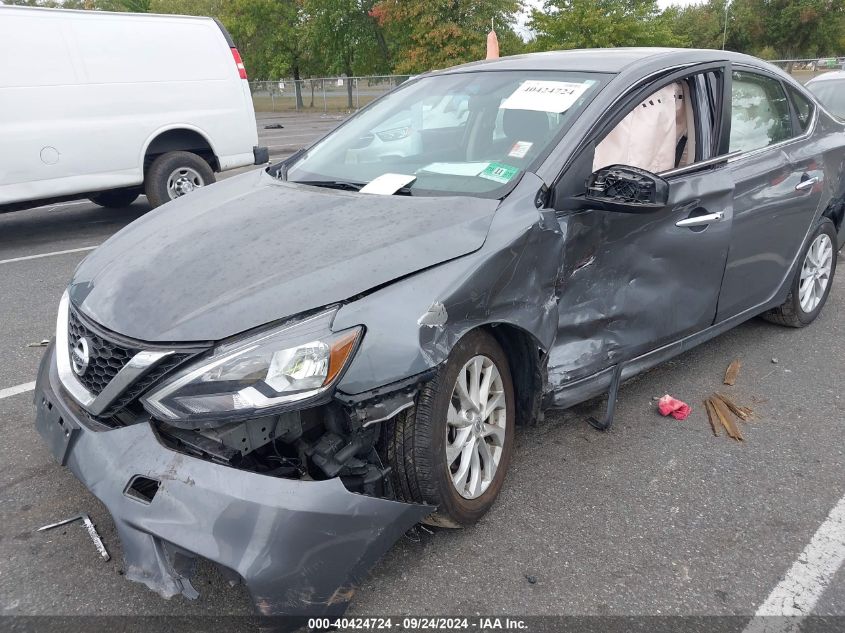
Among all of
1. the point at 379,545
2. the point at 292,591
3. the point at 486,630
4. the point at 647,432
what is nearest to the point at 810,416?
the point at 647,432

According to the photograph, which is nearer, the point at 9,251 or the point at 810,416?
the point at 810,416

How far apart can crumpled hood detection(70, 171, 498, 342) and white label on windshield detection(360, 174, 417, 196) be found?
81 millimetres

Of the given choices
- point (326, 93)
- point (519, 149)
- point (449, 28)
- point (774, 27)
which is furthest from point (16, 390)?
point (774, 27)

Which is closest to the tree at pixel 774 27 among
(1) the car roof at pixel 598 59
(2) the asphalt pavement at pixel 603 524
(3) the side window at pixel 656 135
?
(1) the car roof at pixel 598 59

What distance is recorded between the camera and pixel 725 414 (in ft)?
11.8

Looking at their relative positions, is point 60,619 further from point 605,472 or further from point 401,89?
point 401,89

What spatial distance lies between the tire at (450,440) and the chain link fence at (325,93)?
2919 centimetres

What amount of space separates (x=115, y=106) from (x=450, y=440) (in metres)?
6.36

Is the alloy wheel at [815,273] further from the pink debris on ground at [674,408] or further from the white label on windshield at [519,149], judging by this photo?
the white label on windshield at [519,149]

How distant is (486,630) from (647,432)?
1.52 metres

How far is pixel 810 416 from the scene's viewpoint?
11.8ft

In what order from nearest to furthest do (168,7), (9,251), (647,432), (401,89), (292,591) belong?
(292,591) < (647,432) < (401,89) < (9,251) < (168,7)

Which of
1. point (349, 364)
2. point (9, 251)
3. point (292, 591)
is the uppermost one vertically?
point (349, 364)

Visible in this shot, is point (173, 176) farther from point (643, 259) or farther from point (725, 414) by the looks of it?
point (725, 414)
